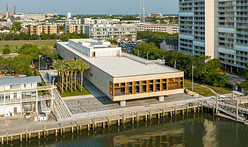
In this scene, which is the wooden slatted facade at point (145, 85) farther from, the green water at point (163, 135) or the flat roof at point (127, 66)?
the green water at point (163, 135)

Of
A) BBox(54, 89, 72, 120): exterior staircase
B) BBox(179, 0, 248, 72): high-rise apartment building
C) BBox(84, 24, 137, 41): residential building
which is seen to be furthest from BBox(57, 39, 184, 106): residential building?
BBox(84, 24, 137, 41): residential building

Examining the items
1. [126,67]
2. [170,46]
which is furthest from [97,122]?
[170,46]

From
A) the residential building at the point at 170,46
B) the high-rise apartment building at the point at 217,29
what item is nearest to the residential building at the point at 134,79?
the high-rise apartment building at the point at 217,29

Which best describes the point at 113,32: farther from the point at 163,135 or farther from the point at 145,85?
the point at 163,135

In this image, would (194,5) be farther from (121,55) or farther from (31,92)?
(31,92)

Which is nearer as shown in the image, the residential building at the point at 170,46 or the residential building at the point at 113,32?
the residential building at the point at 170,46

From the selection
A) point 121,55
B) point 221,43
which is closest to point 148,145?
point 121,55
